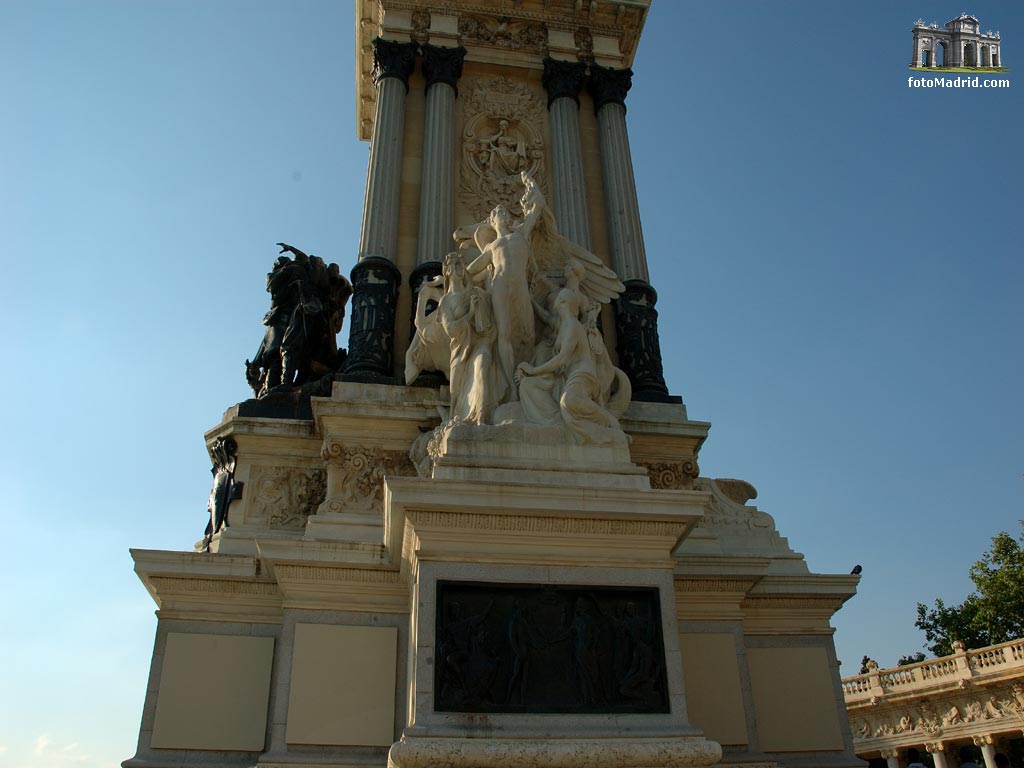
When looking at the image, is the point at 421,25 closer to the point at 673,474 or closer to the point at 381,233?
the point at 381,233

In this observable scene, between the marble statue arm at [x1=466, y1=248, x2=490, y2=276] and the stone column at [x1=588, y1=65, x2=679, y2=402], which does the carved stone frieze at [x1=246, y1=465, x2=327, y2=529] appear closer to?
the marble statue arm at [x1=466, y1=248, x2=490, y2=276]

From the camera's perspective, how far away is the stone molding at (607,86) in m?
15.9

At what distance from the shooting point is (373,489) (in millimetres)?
10359

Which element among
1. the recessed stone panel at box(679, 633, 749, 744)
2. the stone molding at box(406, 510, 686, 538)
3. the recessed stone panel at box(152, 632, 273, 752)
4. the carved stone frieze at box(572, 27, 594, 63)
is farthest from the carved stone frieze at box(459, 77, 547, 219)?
the recessed stone panel at box(152, 632, 273, 752)

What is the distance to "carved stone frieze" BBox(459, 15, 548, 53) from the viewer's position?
1600 centimetres

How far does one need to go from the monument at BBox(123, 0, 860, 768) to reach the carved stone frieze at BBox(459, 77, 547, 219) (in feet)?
0.22

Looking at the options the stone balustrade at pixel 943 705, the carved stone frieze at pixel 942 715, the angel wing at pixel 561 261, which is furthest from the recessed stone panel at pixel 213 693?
the carved stone frieze at pixel 942 715

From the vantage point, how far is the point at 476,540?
768 centimetres

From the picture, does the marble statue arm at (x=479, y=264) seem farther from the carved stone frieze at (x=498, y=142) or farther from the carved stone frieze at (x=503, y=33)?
the carved stone frieze at (x=503, y=33)

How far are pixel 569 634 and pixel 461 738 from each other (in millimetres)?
1304

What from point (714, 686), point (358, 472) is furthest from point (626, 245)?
point (714, 686)

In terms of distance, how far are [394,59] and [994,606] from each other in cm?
3525

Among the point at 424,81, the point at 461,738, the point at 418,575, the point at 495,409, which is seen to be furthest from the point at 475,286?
the point at 424,81

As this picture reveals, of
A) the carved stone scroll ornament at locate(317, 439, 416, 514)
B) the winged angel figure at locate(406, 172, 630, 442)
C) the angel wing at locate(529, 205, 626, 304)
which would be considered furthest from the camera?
the angel wing at locate(529, 205, 626, 304)
